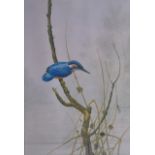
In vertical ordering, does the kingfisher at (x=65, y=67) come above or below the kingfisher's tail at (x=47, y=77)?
above

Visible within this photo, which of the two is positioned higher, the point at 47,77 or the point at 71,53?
the point at 71,53

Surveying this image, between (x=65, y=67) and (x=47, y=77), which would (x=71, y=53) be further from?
(x=47, y=77)

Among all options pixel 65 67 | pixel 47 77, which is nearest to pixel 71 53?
pixel 65 67

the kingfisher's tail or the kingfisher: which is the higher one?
the kingfisher
